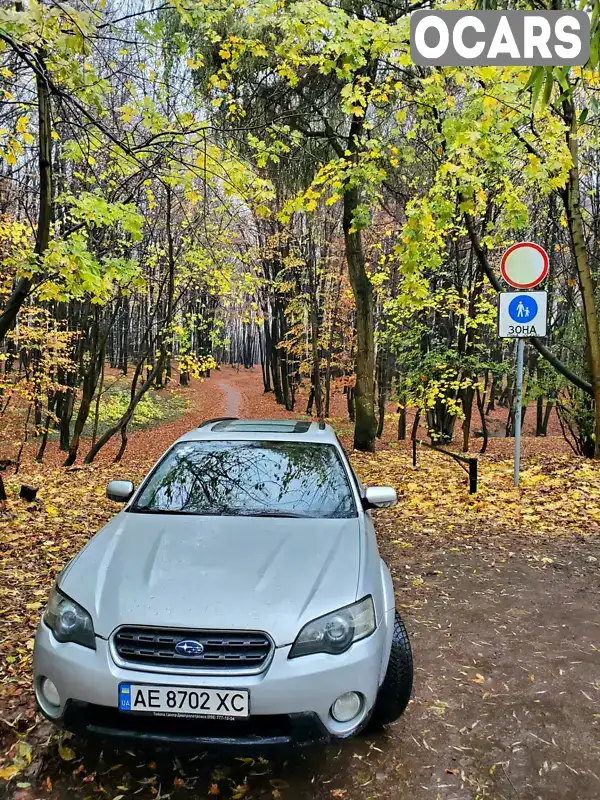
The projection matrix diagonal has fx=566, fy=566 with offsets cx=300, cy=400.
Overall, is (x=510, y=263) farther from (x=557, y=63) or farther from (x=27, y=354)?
(x=27, y=354)

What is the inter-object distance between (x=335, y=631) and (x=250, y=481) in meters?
1.54

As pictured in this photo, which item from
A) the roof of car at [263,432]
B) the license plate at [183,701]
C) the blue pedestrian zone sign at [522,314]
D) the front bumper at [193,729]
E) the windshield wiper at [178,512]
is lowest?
the front bumper at [193,729]

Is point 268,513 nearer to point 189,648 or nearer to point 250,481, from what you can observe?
point 250,481

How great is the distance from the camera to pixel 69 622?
8.84 feet

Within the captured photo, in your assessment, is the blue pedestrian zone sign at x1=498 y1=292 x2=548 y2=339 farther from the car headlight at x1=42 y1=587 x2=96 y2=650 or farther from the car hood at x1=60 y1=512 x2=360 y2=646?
the car headlight at x1=42 y1=587 x2=96 y2=650

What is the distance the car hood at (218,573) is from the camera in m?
2.57

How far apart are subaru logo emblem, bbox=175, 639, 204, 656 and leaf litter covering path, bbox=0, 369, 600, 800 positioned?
663 mm

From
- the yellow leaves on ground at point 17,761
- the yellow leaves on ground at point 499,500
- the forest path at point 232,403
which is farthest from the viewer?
the forest path at point 232,403

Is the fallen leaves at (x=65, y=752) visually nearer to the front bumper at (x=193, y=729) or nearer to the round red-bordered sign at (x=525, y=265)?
the front bumper at (x=193, y=729)

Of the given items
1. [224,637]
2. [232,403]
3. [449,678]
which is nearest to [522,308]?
[449,678]

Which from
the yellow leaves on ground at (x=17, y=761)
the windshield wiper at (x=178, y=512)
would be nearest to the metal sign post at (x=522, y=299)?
the windshield wiper at (x=178, y=512)

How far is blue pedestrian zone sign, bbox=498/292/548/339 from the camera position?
782 centimetres

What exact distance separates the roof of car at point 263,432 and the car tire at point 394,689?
1796 mm

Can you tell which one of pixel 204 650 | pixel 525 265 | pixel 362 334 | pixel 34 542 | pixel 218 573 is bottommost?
pixel 34 542
